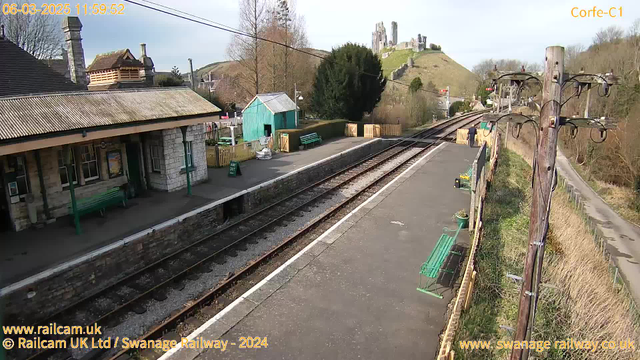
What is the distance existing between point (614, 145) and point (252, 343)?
2573 centimetres

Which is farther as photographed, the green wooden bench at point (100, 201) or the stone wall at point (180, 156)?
the stone wall at point (180, 156)

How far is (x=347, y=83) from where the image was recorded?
101ft

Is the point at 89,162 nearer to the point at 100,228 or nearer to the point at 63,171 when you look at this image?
the point at 63,171

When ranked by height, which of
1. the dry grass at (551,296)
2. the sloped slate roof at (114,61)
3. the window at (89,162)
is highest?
the sloped slate roof at (114,61)

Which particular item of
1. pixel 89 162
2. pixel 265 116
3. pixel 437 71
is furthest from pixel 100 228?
pixel 437 71

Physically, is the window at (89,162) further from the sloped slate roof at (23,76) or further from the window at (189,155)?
the window at (189,155)

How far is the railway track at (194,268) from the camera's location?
7.73 m

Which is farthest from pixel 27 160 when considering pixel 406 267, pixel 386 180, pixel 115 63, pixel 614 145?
pixel 614 145

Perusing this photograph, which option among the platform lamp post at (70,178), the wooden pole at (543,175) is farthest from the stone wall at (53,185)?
the wooden pole at (543,175)

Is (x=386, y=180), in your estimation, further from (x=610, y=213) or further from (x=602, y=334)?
(x=610, y=213)

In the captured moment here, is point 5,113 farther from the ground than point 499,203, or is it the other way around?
point 5,113

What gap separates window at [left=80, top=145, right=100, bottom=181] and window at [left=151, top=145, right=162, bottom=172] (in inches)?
78.2

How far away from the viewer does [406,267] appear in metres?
8.71

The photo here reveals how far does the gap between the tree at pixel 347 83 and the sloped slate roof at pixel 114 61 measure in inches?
662
